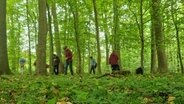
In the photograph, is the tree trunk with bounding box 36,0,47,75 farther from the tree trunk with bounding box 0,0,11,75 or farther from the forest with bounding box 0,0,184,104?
the tree trunk with bounding box 0,0,11,75

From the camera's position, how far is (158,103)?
541 centimetres

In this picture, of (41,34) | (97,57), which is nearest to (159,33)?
(41,34)

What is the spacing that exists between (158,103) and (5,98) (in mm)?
3088

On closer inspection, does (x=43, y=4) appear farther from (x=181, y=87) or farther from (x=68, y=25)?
(x=68, y=25)

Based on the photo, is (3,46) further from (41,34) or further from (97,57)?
(97,57)

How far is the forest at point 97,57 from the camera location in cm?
639

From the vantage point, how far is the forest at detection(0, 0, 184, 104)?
639 centimetres

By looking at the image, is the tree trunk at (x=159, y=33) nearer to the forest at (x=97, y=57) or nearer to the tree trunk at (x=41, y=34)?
the forest at (x=97, y=57)

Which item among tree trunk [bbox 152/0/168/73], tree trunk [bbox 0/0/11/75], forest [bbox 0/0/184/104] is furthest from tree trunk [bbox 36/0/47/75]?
tree trunk [bbox 152/0/168/73]

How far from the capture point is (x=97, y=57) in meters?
25.5

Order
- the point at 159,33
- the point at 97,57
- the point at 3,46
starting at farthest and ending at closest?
the point at 97,57, the point at 159,33, the point at 3,46

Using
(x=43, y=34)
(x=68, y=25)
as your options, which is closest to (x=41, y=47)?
(x=43, y=34)

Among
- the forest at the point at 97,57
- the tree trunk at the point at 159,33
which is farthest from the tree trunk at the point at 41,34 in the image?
the tree trunk at the point at 159,33

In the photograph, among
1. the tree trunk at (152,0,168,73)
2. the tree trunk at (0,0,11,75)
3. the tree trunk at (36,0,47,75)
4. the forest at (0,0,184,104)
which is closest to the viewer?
the forest at (0,0,184,104)
